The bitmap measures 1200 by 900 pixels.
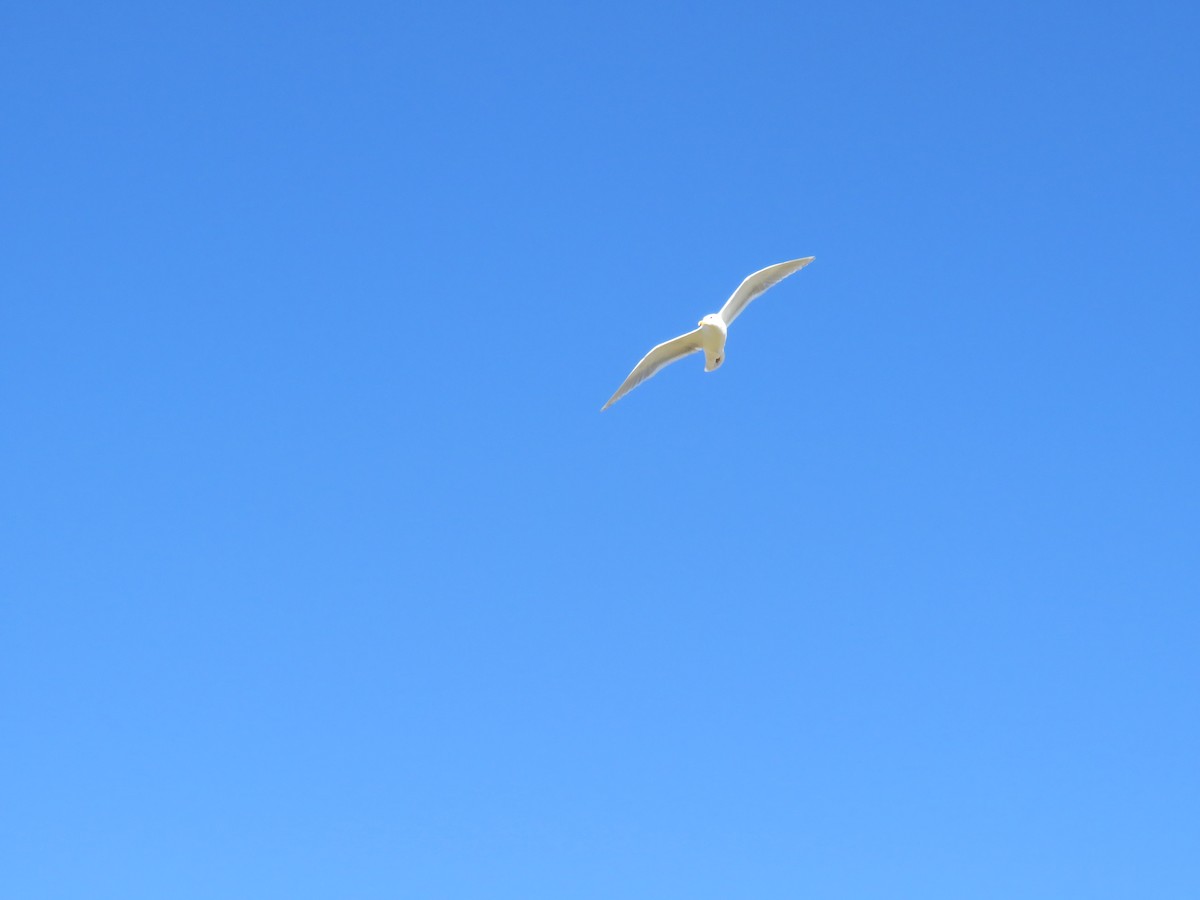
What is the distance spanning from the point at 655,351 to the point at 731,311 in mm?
2326

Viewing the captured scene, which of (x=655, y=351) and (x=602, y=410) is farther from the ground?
(x=655, y=351)

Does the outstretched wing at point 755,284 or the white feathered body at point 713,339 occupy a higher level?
the outstretched wing at point 755,284

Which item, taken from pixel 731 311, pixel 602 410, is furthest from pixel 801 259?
pixel 602 410

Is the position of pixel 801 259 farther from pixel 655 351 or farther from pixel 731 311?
pixel 655 351

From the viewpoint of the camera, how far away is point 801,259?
36.5 m

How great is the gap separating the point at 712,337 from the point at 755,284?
2.40 metres

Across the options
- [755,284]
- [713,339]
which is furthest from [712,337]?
[755,284]

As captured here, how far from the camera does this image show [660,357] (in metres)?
37.6

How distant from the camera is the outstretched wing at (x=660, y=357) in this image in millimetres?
36938

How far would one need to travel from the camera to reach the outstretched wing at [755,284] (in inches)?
1446

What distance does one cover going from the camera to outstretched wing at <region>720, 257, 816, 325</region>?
120 ft

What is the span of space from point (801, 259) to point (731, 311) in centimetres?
232

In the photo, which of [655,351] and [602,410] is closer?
[602,410]

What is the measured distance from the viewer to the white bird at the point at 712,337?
36094 millimetres
